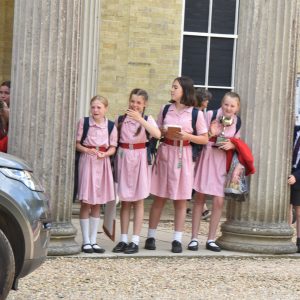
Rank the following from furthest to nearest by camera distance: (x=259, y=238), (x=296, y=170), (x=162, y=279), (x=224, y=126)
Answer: (x=296, y=170) → (x=259, y=238) → (x=224, y=126) → (x=162, y=279)

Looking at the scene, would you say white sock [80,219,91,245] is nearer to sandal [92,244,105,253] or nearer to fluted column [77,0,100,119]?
sandal [92,244,105,253]

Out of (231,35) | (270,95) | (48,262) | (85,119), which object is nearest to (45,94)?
(85,119)

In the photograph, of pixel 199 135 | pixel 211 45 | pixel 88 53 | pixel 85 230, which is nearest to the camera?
pixel 85 230

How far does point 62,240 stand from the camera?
9523mm

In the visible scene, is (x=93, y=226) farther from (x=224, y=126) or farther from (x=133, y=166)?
(x=224, y=126)

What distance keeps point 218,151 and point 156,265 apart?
1616 millimetres

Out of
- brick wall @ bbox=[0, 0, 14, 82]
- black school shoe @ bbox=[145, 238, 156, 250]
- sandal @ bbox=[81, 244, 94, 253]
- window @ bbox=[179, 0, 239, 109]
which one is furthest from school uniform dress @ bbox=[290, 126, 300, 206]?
brick wall @ bbox=[0, 0, 14, 82]

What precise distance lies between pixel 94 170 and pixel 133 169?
42 centimetres

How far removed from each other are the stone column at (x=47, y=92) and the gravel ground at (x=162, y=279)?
0.68 metres

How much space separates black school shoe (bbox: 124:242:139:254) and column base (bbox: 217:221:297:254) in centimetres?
112

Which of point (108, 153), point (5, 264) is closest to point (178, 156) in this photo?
point (108, 153)

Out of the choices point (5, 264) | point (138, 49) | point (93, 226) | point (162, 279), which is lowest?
point (162, 279)

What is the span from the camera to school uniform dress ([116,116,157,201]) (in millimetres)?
9977

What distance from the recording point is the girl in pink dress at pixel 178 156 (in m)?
10.1
